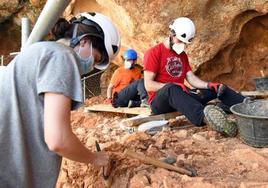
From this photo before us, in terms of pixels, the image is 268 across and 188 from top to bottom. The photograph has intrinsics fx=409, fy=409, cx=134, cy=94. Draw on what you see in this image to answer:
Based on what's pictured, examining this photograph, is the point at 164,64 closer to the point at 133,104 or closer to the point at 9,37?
Result: the point at 133,104

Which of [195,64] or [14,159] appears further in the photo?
[195,64]

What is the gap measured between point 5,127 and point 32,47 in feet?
1.24

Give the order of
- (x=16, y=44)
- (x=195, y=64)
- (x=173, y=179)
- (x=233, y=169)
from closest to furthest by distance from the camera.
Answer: (x=173, y=179)
(x=233, y=169)
(x=195, y=64)
(x=16, y=44)

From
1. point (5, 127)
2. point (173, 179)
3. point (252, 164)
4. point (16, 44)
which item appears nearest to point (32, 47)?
point (5, 127)

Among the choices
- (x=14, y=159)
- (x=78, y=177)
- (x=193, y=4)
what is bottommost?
(x=78, y=177)

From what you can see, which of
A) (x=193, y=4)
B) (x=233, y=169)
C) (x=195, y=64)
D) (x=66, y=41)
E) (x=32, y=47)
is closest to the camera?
(x=32, y=47)

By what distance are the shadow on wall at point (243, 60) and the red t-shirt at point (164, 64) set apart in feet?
7.32

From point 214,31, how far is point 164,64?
223 centimetres

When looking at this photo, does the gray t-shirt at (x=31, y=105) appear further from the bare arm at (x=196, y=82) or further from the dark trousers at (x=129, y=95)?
the dark trousers at (x=129, y=95)

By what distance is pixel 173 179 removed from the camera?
8.30 ft

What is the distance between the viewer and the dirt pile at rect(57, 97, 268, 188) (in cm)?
253

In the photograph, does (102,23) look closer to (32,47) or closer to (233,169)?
(32,47)

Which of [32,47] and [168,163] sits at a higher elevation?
[32,47]

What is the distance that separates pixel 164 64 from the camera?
4.86 m
